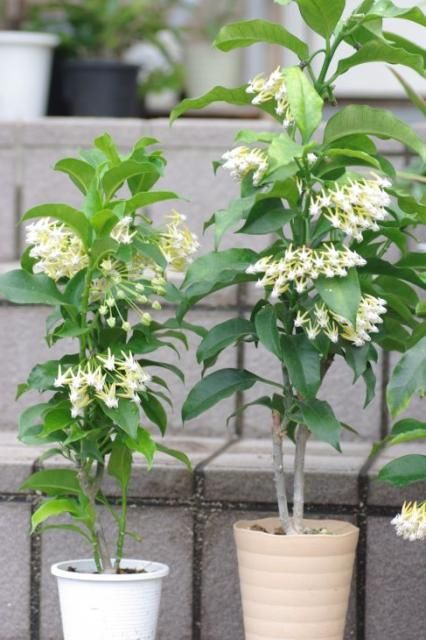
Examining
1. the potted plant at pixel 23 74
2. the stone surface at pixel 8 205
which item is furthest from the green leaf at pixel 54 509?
the potted plant at pixel 23 74

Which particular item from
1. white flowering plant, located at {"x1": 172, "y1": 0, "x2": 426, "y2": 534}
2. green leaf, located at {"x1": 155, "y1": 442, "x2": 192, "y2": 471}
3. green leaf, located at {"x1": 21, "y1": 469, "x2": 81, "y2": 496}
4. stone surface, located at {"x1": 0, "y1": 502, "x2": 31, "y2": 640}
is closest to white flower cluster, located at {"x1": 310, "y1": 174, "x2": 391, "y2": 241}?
white flowering plant, located at {"x1": 172, "y1": 0, "x2": 426, "y2": 534}

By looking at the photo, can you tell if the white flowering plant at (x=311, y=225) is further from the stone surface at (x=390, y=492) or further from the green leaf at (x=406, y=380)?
the stone surface at (x=390, y=492)

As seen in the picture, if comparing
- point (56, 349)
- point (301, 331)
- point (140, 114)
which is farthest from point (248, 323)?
point (140, 114)

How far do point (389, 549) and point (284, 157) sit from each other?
0.76 meters

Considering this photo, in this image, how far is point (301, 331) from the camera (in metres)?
2.02

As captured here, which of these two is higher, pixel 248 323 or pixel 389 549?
pixel 248 323

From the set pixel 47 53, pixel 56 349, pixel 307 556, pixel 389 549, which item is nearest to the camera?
pixel 307 556

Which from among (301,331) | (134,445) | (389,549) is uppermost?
(301,331)

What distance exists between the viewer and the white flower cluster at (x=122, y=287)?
194 cm

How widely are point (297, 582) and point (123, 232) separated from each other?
56cm

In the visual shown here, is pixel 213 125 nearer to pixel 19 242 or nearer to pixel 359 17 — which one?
pixel 19 242

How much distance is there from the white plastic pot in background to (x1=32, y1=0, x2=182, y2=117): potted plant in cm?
15

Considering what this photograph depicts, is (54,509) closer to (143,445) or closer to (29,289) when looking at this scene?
(143,445)

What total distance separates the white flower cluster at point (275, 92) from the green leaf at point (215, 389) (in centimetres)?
40
